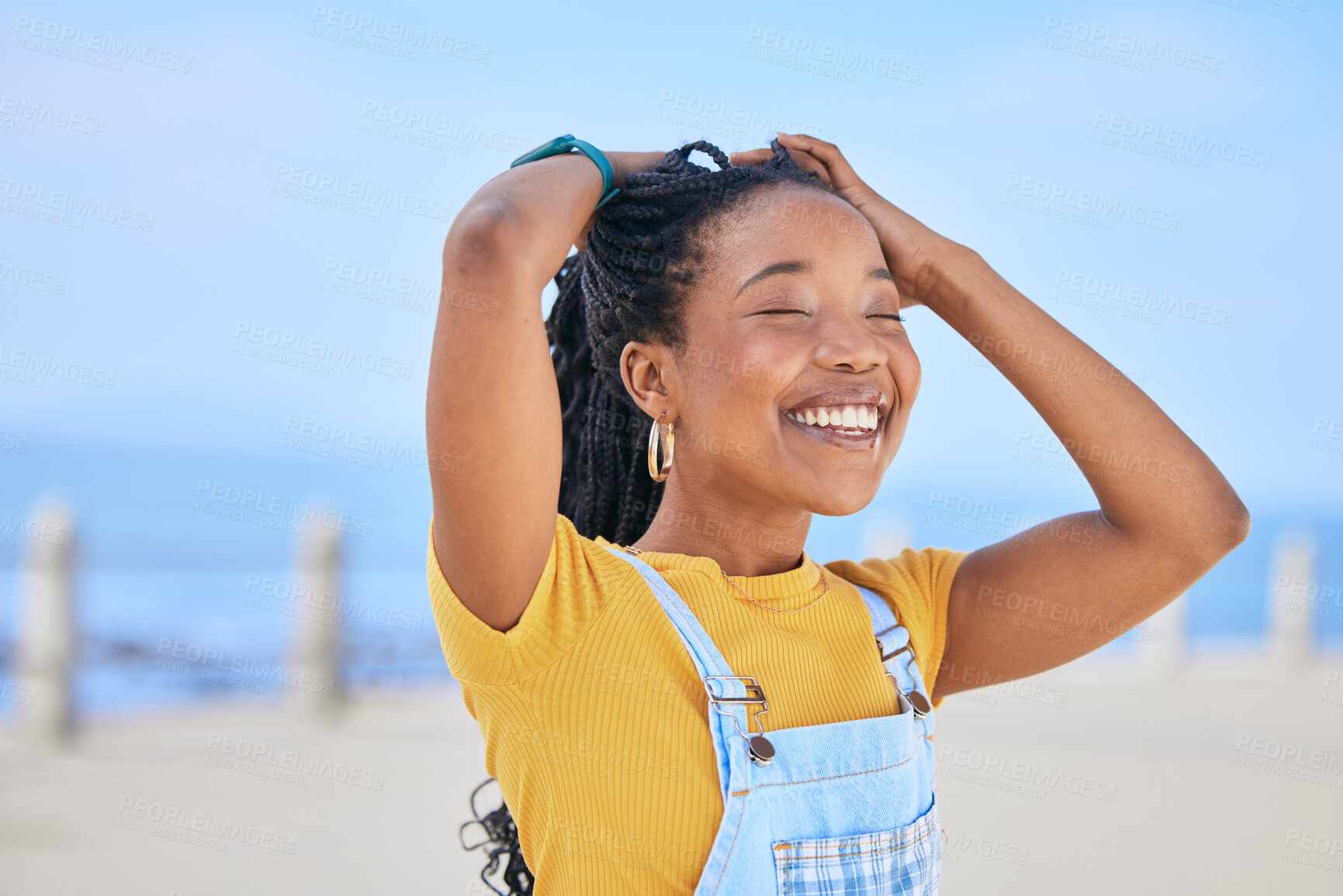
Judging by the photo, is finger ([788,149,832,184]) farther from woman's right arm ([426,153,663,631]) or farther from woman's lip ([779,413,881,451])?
woman's right arm ([426,153,663,631])

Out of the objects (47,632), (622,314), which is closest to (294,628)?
(47,632)

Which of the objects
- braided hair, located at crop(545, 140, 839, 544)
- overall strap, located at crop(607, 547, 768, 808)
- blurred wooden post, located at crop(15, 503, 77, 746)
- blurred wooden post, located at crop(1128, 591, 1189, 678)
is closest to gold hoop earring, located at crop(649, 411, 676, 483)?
braided hair, located at crop(545, 140, 839, 544)

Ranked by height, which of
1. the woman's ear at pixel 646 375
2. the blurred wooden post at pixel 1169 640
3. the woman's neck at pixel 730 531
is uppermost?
the woman's ear at pixel 646 375

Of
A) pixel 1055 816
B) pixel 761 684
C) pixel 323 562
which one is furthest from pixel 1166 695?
pixel 761 684

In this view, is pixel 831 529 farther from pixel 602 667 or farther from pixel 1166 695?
pixel 602 667

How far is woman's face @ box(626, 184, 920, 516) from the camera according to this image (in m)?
1.69

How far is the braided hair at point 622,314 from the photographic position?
1.84m

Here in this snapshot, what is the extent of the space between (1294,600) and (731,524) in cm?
817

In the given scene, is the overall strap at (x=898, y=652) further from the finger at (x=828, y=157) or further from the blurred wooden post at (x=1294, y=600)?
the blurred wooden post at (x=1294, y=600)

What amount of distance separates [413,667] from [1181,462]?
807 cm

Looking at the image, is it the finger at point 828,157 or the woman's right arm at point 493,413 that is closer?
the woman's right arm at point 493,413

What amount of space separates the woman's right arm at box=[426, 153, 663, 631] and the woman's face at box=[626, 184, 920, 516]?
38 cm

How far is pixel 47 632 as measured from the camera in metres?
5.92

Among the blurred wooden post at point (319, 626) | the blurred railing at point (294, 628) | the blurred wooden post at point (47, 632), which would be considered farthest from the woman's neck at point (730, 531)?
the blurred wooden post at point (47, 632)
